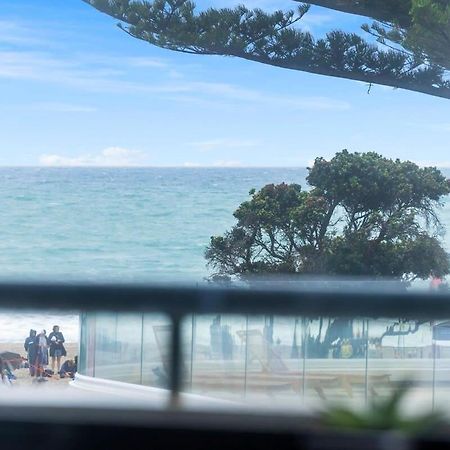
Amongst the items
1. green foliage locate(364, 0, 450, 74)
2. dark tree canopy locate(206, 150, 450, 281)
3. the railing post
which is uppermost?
green foliage locate(364, 0, 450, 74)

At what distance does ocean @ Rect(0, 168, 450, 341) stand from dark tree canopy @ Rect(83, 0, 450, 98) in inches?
221

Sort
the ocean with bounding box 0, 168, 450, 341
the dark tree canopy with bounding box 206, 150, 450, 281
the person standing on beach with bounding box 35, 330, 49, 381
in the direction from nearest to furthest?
the person standing on beach with bounding box 35, 330, 49, 381 < the dark tree canopy with bounding box 206, 150, 450, 281 < the ocean with bounding box 0, 168, 450, 341

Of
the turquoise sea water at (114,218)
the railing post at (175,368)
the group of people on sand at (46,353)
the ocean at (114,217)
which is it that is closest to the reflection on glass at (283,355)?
the railing post at (175,368)

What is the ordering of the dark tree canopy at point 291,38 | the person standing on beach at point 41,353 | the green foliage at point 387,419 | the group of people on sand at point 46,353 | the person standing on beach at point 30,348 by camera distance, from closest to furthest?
the green foliage at point 387,419 < the group of people on sand at point 46,353 < the person standing on beach at point 41,353 < the person standing on beach at point 30,348 < the dark tree canopy at point 291,38

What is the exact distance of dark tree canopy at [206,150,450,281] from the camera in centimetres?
1167

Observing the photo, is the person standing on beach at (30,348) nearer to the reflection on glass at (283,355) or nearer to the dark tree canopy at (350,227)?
the reflection on glass at (283,355)

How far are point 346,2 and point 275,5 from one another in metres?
0.93

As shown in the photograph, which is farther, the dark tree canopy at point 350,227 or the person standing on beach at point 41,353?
the dark tree canopy at point 350,227

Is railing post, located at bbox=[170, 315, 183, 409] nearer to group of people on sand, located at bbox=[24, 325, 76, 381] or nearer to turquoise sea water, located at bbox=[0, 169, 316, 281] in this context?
group of people on sand, located at bbox=[24, 325, 76, 381]

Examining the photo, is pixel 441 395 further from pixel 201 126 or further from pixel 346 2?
pixel 201 126

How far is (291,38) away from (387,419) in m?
8.16

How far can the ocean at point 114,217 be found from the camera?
17078mm

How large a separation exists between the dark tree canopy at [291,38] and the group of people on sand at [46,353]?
6.49 meters

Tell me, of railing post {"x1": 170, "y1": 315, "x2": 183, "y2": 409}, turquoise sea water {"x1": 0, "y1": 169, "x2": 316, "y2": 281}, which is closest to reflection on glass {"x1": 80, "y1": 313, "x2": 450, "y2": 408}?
railing post {"x1": 170, "y1": 315, "x2": 183, "y2": 409}
